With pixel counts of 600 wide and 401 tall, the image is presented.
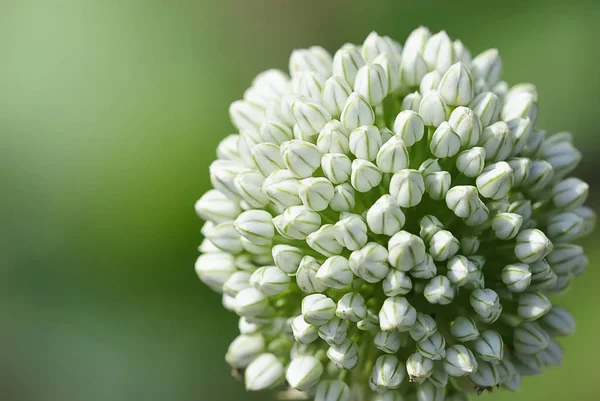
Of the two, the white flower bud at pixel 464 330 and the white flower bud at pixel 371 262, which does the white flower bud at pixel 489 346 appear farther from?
the white flower bud at pixel 371 262

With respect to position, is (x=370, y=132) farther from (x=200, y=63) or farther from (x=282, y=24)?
(x=282, y=24)

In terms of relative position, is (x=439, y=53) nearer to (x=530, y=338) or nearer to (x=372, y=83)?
(x=372, y=83)

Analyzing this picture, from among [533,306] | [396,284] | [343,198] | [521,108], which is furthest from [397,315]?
[521,108]

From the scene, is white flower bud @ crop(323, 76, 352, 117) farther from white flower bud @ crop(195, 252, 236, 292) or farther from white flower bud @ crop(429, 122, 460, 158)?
white flower bud @ crop(195, 252, 236, 292)

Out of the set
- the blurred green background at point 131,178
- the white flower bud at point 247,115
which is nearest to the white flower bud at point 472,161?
the white flower bud at point 247,115

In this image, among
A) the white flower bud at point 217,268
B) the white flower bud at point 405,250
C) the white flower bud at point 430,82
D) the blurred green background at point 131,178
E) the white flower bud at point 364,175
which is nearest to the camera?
the white flower bud at point 405,250

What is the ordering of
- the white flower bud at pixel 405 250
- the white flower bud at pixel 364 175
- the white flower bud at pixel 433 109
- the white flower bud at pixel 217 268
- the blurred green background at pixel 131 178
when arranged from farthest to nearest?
the blurred green background at pixel 131 178 → the white flower bud at pixel 217 268 → the white flower bud at pixel 433 109 → the white flower bud at pixel 364 175 → the white flower bud at pixel 405 250
